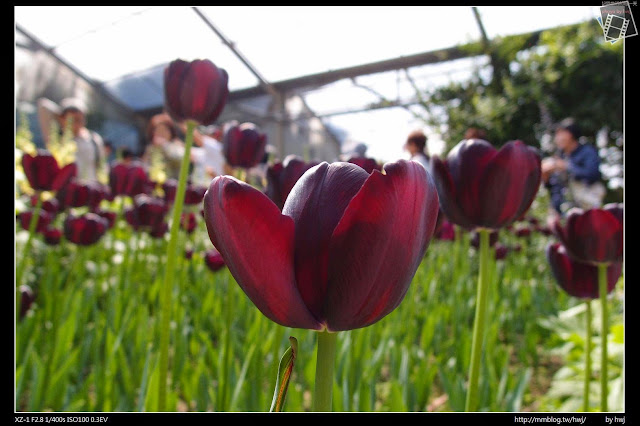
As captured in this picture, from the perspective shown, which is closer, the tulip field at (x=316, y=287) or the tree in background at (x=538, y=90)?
the tulip field at (x=316, y=287)

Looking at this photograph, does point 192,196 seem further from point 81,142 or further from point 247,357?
point 81,142

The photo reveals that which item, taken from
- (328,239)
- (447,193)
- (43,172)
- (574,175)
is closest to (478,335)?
(447,193)

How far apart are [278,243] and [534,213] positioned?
3512 millimetres

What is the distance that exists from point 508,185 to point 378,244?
29 cm

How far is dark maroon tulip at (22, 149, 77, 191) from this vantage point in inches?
40.0

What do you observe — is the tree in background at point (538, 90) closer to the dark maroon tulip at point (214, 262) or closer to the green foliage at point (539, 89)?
the green foliage at point (539, 89)

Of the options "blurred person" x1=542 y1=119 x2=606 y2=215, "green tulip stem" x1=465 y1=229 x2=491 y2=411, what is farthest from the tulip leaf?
"blurred person" x1=542 y1=119 x2=606 y2=215

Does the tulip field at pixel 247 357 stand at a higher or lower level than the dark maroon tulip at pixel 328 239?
lower

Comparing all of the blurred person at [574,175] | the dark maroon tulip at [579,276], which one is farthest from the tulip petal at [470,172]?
the blurred person at [574,175]

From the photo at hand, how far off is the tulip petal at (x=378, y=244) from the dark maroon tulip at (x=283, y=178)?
16 cm

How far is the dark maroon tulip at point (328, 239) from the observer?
0.75 feet

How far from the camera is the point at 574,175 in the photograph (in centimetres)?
237

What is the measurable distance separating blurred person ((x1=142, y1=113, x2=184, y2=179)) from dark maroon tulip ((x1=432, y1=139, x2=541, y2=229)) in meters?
2.07
